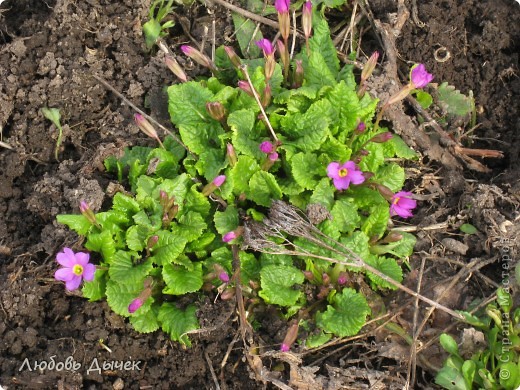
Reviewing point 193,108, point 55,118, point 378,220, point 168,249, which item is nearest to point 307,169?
point 378,220

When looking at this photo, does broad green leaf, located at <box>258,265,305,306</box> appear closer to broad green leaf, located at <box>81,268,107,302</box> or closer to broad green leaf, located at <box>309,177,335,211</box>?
broad green leaf, located at <box>309,177,335,211</box>

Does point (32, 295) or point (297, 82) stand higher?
point (297, 82)

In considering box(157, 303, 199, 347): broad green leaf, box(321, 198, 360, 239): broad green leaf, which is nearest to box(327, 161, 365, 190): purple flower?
box(321, 198, 360, 239): broad green leaf

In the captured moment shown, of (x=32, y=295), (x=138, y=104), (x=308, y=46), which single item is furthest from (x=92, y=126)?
(x=308, y=46)

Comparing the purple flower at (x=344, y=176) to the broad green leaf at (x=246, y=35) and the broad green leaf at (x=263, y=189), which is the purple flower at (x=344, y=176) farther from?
the broad green leaf at (x=246, y=35)

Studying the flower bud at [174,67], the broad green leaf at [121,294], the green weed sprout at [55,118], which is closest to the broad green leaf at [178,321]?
the broad green leaf at [121,294]

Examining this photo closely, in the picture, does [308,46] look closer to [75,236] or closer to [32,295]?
[75,236]
